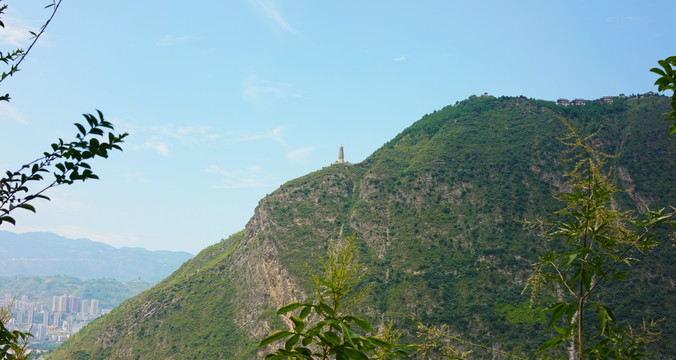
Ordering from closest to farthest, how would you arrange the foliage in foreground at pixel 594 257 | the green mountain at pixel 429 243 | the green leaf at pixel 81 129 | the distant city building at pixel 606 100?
1. the foliage in foreground at pixel 594 257
2. the green leaf at pixel 81 129
3. the green mountain at pixel 429 243
4. the distant city building at pixel 606 100

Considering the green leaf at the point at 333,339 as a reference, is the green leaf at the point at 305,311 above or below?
above

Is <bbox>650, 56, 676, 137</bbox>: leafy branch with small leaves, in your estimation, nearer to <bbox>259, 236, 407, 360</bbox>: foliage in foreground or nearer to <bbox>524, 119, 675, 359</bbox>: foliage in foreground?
<bbox>524, 119, 675, 359</bbox>: foliage in foreground

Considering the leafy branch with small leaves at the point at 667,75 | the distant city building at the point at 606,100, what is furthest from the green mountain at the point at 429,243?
the leafy branch with small leaves at the point at 667,75

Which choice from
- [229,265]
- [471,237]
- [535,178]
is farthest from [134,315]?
[535,178]

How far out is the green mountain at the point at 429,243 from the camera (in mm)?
71125

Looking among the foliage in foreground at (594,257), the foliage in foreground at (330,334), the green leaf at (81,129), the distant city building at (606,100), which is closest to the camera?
the foliage in foreground at (330,334)

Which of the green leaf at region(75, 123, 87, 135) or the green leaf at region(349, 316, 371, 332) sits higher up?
the green leaf at region(75, 123, 87, 135)

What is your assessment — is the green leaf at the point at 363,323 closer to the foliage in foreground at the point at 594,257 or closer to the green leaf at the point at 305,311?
the green leaf at the point at 305,311

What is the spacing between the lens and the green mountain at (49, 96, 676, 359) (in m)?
71.1

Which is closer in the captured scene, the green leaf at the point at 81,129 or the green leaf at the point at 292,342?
the green leaf at the point at 292,342

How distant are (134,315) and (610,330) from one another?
316 feet

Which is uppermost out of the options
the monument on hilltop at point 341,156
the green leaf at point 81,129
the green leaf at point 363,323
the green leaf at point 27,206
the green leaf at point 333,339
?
the monument on hilltop at point 341,156

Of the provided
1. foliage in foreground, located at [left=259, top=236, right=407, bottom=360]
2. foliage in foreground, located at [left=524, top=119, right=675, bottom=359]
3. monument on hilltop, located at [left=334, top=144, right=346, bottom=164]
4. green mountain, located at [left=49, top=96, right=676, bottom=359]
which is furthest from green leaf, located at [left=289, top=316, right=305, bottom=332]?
monument on hilltop, located at [left=334, top=144, right=346, bottom=164]

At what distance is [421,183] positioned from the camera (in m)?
94.2
